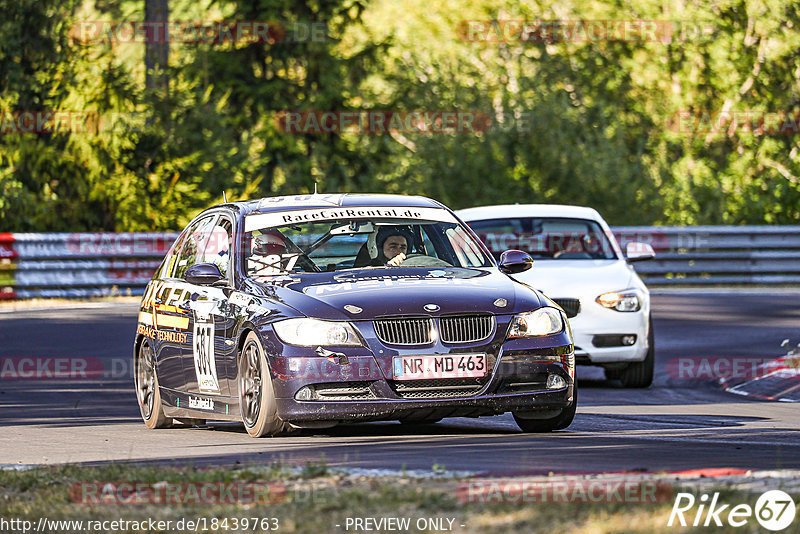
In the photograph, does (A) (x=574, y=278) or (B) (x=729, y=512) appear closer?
(B) (x=729, y=512)

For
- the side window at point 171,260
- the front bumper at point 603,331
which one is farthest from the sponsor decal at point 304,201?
the front bumper at point 603,331

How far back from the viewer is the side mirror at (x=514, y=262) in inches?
429

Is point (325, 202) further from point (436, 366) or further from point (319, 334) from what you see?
point (436, 366)

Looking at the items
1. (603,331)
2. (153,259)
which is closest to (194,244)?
(603,331)

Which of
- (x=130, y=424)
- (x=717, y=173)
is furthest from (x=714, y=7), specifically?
(x=130, y=424)

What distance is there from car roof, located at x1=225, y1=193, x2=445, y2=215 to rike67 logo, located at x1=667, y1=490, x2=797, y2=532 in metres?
5.12

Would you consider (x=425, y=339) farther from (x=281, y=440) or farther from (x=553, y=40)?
(x=553, y=40)

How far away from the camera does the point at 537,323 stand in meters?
9.79

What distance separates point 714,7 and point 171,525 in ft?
124

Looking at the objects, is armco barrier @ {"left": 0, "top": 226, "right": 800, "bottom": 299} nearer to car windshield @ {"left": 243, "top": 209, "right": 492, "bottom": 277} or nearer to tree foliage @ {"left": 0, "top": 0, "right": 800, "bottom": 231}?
tree foliage @ {"left": 0, "top": 0, "right": 800, "bottom": 231}

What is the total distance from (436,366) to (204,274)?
192 centimetres

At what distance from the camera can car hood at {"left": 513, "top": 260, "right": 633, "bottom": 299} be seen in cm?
1480

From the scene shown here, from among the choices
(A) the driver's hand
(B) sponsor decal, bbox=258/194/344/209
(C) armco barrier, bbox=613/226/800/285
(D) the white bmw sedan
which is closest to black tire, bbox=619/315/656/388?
(D) the white bmw sedan

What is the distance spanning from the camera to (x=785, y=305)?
24266 mm
